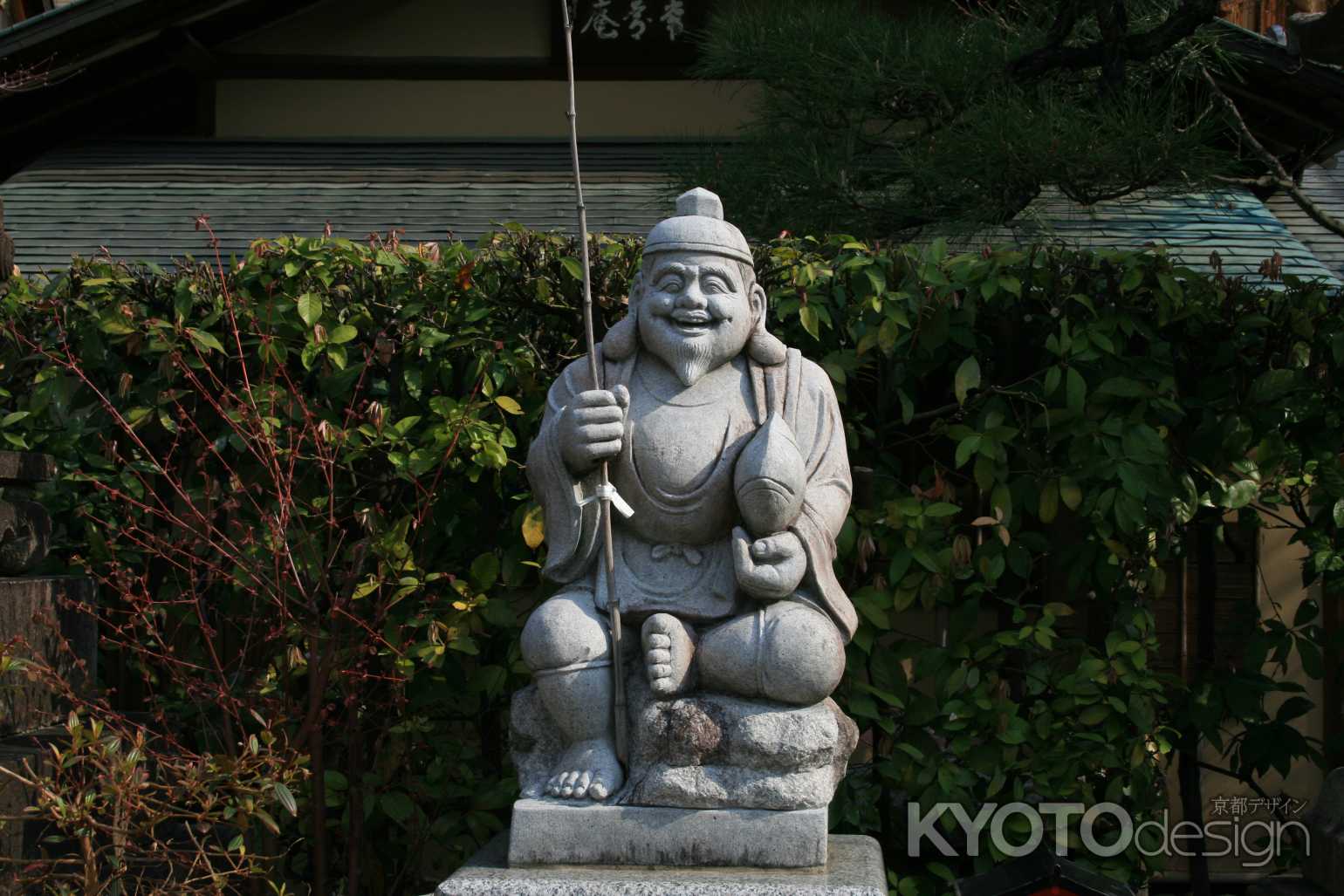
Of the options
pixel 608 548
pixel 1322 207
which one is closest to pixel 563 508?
pixel 608 548

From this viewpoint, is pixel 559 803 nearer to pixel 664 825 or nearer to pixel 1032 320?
pixel 664 825

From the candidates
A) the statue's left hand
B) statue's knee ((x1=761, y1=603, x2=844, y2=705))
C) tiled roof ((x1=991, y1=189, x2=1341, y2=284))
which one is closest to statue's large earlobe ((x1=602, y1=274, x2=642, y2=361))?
the statue's left hand

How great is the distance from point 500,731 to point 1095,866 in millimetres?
2039

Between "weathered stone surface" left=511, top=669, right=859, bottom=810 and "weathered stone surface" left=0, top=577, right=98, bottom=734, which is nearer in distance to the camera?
"weathered stone surface" left=511, top=669, right=859, bottom=810

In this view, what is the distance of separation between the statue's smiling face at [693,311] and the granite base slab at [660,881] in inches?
49.9

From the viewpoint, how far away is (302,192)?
766cm

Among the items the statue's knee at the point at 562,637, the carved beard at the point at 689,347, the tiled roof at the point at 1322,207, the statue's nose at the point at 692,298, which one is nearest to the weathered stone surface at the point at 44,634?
the statue's knee at the point at 562,637

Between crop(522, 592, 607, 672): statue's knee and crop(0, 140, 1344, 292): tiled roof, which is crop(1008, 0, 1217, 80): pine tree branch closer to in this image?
crop(0, 140, 1344, 292): tiled roof

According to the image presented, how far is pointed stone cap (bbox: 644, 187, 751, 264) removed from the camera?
4.00m

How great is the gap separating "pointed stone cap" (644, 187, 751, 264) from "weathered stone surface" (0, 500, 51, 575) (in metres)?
2.27

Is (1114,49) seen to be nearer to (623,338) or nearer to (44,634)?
(623,338)

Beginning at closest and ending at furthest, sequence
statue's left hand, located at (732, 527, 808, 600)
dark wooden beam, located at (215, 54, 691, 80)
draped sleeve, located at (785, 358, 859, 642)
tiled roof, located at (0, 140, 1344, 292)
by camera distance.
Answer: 1. statue's left hand, located at (732, 527, 808, 600)
2. draped sleeve, located at (785, 358, 859, 642)
3. tiled roof, located at (0, 140, 1344, 292)
4. dark wooden beam, located at (215, 54, 691, 80)

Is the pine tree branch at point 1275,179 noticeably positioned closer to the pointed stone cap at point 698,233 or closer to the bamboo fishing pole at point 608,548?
the pointed stone cap at point 698,233

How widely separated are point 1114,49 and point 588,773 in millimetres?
3657
